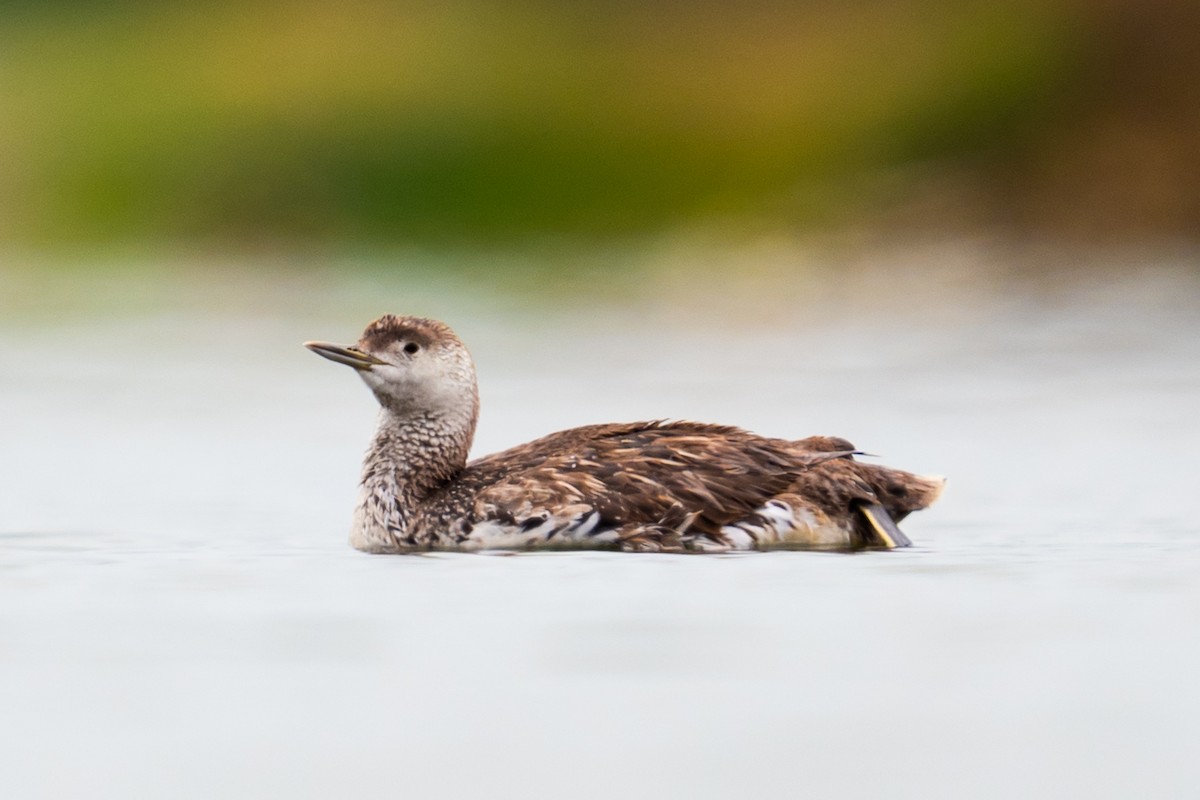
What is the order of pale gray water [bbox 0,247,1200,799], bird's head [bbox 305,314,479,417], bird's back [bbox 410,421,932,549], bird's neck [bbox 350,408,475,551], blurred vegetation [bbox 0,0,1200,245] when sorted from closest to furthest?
1. pale gray water [bbox 0,247,1200,799]
2. bird's back [bbox 410,421,932,549]
3. bird's neck [bbox 350,408,475,551]
4. bird's head [bbox 305,314,479,417]
5. blurred vegetation [bbox 0,0,1200,245]

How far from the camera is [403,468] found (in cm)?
909

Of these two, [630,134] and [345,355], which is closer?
[345,355]

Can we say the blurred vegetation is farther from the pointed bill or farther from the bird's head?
the pointed bill

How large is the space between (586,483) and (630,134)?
15370 millimetres

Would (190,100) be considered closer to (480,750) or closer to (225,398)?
(225,398)

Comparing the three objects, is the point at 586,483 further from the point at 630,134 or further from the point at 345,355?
the point at 630,134

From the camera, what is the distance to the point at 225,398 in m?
13.5

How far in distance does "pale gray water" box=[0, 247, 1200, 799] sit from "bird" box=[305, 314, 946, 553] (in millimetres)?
251

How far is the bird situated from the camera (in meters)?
8.65

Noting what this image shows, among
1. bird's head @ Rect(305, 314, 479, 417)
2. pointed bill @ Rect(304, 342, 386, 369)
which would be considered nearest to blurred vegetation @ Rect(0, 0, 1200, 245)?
bird's head @ Rect(305, 314, 479, 417)

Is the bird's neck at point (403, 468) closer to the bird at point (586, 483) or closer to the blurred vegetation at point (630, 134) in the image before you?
the bird at point (586, 483)

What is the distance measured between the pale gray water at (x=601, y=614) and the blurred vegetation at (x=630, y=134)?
8.44 metres

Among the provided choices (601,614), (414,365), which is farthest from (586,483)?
(601,614)

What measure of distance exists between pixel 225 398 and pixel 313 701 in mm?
7511
